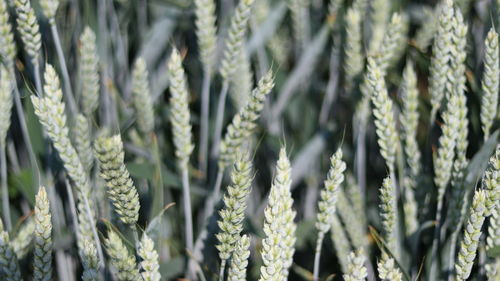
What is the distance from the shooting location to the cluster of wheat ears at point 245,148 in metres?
0.77

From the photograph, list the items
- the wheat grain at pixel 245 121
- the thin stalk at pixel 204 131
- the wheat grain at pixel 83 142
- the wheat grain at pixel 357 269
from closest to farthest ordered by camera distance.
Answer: the wheat grain at pixel 357 269, the wheat grain at pixel 245 121, the wheat grain at pixel 83 142, the thin stalk at pixel 204 131

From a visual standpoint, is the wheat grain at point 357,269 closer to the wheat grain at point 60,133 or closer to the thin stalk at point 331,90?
the wheat grain at point 60,133

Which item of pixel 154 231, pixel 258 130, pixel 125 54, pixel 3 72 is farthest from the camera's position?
pixel 125 54

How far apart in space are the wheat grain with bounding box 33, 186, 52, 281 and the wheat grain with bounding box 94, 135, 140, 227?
0.23 feet

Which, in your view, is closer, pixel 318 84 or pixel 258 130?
pixel 258 130

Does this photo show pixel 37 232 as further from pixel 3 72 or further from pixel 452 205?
pixel 452 205

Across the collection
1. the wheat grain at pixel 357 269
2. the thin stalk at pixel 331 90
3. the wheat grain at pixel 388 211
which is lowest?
the wheat grain at pixel 357 269

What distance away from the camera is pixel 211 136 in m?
1.28

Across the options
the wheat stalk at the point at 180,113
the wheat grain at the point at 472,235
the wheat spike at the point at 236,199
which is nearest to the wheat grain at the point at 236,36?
the wheat stalk at the point at 180,113

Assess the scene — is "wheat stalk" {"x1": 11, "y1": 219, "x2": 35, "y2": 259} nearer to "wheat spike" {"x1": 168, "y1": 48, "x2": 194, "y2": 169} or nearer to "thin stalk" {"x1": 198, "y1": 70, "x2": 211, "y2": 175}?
"wheat spike" {"x1": 168, "y1": 48, "x2": 194, "y2": 169}

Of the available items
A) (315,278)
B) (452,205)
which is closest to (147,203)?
(315,278)

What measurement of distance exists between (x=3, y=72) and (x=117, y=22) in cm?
33

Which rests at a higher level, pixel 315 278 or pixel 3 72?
pixel 3 72

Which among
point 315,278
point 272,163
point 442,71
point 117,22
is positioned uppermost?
point 117,22
